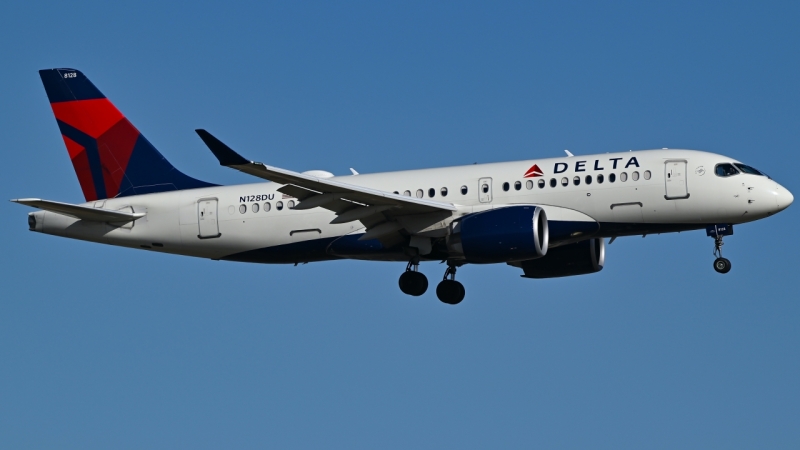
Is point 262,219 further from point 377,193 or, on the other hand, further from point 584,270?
point 584,270

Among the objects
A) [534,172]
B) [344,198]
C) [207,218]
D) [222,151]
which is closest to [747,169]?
[534,172]

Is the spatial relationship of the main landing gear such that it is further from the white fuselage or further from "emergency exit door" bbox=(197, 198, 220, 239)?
"emergency exit door" bbox=(197, 198, 220, 239)

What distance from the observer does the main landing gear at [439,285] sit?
41125 mm

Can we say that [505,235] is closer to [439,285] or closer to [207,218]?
[439,285]

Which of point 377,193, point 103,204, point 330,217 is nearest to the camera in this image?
point 377,193

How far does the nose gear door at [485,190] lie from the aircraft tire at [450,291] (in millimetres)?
4356

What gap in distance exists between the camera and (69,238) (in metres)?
42.7

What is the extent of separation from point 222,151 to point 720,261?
15950mm

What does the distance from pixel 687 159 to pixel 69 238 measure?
2070 cm

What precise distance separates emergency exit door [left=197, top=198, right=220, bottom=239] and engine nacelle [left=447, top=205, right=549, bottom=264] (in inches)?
350

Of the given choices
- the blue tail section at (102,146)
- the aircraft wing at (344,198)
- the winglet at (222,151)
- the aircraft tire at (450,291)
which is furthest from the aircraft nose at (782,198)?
the blue tail section at (102,146)

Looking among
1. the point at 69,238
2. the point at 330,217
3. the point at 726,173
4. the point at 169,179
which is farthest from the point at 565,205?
the point at 69,238

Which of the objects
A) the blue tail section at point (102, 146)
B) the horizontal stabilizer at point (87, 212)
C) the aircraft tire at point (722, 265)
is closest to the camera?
the aircraft tire at point (722, 265)

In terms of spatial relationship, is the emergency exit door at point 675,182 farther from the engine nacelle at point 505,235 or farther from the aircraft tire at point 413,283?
the aircraft tire at point 413,283
